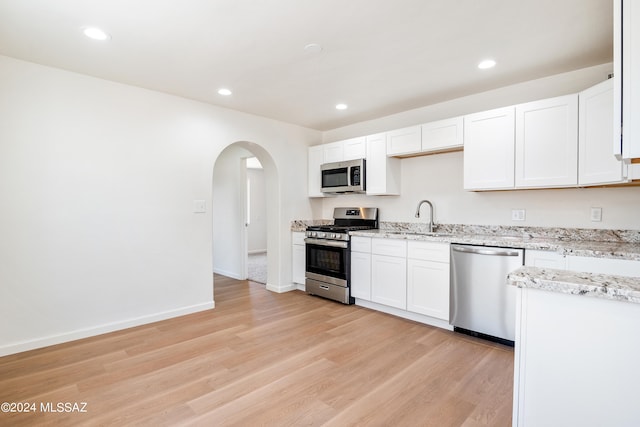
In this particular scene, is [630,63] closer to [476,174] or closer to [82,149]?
[476,174]

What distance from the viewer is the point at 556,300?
102 cm

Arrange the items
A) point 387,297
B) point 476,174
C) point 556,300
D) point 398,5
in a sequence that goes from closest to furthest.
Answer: point 556,300 < point 398,5 < point 476,174 < point 387,297

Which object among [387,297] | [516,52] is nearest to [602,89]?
[516,52]

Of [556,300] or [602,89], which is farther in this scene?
[602,89]

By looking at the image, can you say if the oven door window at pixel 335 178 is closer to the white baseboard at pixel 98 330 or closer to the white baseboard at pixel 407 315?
the white baseboard at pixel 407 315

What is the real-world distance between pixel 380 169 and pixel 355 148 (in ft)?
1.65

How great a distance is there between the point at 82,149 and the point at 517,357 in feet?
11.8

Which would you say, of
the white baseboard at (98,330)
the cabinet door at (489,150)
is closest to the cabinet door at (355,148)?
the cabinet door at (489,150)

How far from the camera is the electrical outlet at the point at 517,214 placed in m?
3.14

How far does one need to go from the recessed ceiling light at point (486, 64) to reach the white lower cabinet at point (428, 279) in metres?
1.62

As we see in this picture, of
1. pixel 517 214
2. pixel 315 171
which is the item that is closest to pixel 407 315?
pixel 517 214

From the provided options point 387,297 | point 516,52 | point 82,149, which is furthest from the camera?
point 387,297

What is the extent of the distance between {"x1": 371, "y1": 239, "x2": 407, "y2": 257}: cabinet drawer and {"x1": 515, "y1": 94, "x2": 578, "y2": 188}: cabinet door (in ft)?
4.01

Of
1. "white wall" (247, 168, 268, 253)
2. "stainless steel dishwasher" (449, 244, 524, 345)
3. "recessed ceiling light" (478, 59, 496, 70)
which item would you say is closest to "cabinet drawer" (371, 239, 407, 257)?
"stainless steel dishwasher" (449, 244, 524, 345)
